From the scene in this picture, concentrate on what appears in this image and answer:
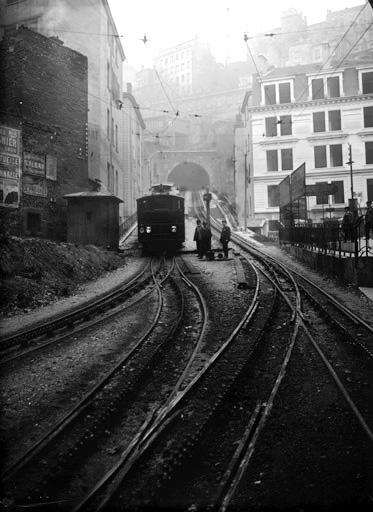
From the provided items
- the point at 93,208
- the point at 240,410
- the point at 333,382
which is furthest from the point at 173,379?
the point at 93,208

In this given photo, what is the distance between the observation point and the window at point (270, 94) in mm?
36812

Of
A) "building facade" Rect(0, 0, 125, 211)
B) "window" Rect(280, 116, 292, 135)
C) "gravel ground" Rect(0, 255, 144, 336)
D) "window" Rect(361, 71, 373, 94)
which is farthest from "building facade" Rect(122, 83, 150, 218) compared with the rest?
"gravel ground" Rect(0, 255, 144, 336)

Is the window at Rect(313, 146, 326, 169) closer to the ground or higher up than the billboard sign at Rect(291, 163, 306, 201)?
higher up

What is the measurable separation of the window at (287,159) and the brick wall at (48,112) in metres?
20.3

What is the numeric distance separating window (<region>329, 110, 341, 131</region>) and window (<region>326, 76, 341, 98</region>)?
145cm

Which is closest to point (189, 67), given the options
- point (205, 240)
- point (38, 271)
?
point (205, 240)

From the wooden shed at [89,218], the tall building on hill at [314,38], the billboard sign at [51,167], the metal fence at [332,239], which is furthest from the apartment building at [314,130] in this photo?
the billboard sign at [51,167]

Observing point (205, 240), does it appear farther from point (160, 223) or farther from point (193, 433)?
point (193, 433)

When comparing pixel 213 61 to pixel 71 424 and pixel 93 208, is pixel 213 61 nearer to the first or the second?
pixel 93 208

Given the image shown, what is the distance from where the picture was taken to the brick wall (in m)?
19.8

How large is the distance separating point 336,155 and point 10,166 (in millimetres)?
29255

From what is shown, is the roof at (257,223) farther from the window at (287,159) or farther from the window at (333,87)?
the window at (333,87)

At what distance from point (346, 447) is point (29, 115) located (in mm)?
22104

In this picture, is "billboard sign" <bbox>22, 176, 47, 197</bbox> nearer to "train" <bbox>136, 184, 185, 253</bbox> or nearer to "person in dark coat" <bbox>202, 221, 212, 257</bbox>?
"train" <bbox>136, 184, 185, 253</bbox>
